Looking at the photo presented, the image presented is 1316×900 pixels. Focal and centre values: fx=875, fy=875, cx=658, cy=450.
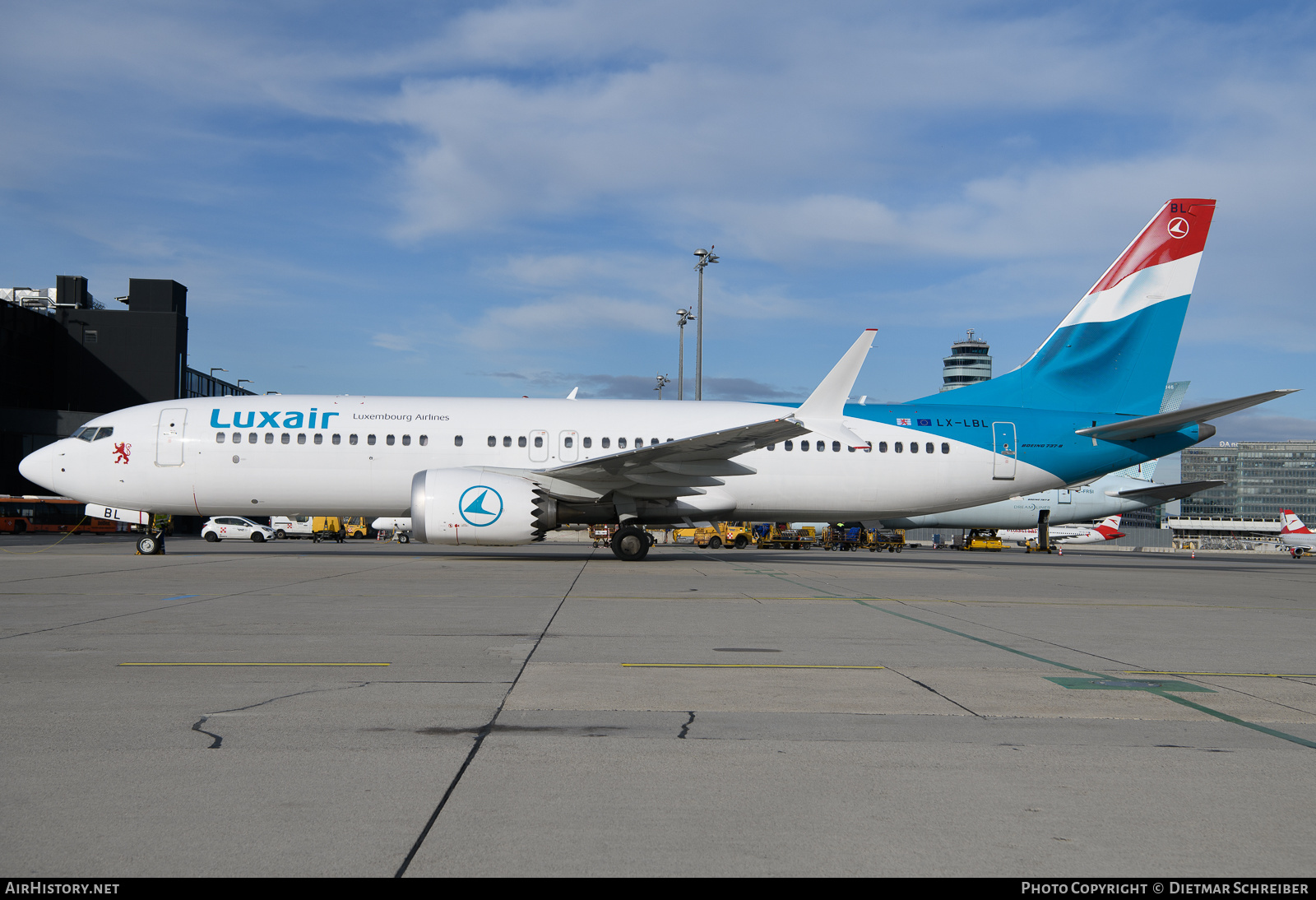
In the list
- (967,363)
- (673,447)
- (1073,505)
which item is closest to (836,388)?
(673,447)

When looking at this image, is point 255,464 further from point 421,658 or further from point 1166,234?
point 1166,234

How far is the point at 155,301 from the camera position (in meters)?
58.0

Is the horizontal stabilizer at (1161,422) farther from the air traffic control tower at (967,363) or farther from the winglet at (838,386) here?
the air traffic control tower at (967,363)

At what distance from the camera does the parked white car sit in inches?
1821

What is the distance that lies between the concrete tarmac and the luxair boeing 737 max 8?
891 cm

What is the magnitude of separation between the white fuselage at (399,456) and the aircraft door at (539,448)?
0.09ft

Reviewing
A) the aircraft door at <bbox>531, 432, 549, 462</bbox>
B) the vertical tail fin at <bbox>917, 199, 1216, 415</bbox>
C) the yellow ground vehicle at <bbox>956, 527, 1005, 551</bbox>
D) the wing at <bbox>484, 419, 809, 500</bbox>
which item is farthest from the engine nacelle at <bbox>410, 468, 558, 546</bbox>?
the yellow ground vehicle at <bbox>956, 527, 1005, 551</bbox>

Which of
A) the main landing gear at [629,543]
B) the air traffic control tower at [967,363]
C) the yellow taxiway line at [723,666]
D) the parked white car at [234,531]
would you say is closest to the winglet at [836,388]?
the main landing gear at [629,543]

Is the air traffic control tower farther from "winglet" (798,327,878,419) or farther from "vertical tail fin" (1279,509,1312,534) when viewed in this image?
"winglet" (798,327,878,419)

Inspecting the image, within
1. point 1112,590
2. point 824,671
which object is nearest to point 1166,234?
point 1112,590

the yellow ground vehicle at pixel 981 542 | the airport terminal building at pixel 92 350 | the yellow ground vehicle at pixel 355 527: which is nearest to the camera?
the airport terminal building at pixel 92 350

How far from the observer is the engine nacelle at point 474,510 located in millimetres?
18547

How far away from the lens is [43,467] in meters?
20.7

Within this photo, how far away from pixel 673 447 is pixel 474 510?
4451 millimetres
